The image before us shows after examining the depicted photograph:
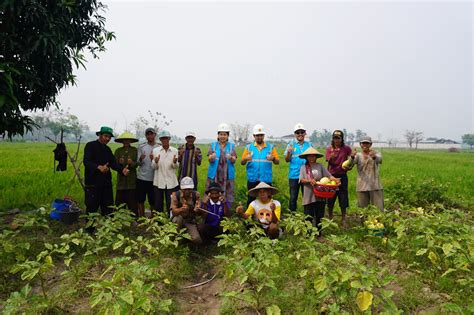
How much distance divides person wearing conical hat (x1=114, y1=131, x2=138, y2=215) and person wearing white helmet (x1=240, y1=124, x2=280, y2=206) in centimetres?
209

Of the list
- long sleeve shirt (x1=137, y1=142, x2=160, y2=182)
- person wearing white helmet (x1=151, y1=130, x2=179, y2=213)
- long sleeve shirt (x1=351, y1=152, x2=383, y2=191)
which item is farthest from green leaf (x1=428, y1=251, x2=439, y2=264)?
long sleeve shirt (x1=137, y1=142, x2=160, y2=182)

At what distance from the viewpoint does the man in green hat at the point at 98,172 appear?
5117mm

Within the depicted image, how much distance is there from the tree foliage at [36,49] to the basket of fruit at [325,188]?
4.48m

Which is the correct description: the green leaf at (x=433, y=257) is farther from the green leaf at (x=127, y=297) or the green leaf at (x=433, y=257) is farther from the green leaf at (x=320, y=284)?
the green leaf at (x=127, y=297)

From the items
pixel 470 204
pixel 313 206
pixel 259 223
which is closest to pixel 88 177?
pixel 259 223

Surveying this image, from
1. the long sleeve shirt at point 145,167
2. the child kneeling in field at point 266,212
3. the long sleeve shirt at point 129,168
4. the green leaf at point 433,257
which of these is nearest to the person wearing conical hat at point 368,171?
the child kneeling in field at point 266,212

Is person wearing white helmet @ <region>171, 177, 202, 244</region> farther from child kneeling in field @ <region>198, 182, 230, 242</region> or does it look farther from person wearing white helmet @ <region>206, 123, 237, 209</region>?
person wearing white helmet @ <region>206, 123, 237, 209</region>

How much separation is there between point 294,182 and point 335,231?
46.7 inches

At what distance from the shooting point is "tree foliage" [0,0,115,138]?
439 centimetres

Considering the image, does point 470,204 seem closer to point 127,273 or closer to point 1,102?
point 127,273

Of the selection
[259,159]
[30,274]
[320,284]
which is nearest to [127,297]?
[30,274]

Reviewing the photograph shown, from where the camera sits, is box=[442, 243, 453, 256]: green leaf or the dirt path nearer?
the dirt path

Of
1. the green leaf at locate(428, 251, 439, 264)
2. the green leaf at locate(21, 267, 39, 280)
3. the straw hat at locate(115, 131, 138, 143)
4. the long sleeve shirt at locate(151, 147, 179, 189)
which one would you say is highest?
the straw hat at locate(115, 131, 138, 143)

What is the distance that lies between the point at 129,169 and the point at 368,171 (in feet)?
14.7
